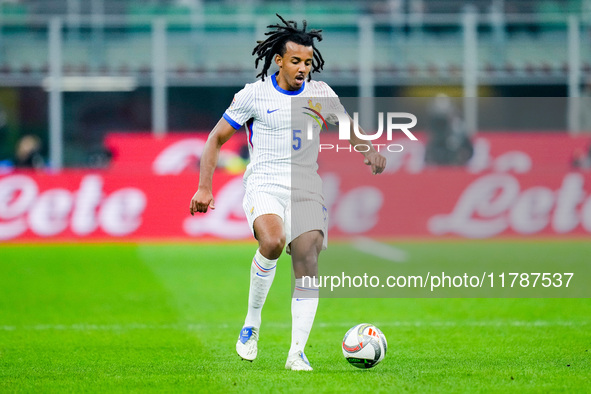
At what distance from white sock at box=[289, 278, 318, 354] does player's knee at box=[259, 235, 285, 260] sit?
23 cm

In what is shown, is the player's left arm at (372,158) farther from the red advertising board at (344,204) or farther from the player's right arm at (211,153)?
the red advertising board at (344,204)

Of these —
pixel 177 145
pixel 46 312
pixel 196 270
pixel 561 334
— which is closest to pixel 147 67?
pixel 177 145

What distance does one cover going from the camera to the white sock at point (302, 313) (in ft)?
19.1

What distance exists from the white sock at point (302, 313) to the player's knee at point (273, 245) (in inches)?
9.1

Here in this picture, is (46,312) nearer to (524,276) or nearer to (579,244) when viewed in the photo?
→ (524,276)

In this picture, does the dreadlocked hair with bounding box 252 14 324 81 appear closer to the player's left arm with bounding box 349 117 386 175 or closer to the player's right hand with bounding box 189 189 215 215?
the player's left arm with bounding box 349 117 386 175

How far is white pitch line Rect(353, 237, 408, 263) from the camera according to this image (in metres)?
14.0

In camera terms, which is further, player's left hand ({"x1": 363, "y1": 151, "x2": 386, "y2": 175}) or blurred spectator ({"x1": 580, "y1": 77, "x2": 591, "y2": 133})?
blurred spectator ({"x1": 580, "y1": 77, "x2": 591, "y2": 133})

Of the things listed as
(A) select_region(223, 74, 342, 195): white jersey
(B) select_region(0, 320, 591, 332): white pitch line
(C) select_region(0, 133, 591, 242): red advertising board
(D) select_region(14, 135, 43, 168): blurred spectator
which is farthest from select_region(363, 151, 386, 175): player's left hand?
(D) select_region(14, 135, 43, 168): blurred spectator

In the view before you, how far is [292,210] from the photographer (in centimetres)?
602

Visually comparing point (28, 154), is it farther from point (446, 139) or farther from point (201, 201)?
point (201, 201)

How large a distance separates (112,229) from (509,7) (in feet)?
32.5

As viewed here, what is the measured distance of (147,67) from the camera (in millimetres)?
19562

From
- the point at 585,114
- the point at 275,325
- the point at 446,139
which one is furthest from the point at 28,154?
the point at 275,325
